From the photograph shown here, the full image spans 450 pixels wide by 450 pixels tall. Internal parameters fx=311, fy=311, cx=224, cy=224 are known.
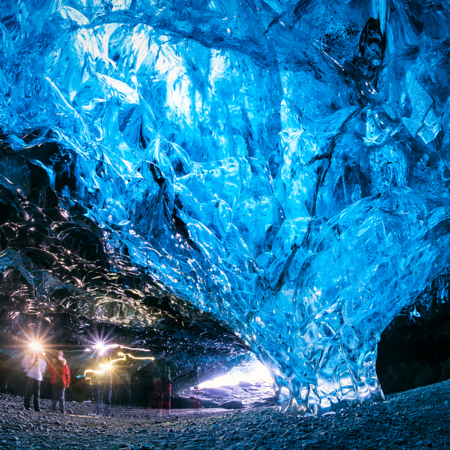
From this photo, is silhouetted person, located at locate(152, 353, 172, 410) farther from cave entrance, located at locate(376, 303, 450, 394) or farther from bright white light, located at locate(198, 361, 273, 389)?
cave entrance, located at locate(376, 303, 450, 394)

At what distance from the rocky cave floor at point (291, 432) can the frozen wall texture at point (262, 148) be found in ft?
1.63

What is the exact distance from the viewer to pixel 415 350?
5855 millimetres

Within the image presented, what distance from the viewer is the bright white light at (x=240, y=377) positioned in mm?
13289

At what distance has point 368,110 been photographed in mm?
2654

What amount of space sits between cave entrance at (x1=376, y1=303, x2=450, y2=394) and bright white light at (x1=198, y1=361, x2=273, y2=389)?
7802mm

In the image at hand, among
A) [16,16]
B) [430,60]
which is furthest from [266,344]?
[16,16]

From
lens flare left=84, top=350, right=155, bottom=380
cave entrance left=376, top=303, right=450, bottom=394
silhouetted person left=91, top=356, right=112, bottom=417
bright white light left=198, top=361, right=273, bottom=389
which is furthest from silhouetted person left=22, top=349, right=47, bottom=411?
bright white light left=198, top=361, right=273, bottom=389

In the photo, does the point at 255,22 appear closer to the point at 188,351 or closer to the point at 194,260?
the point at 194,260

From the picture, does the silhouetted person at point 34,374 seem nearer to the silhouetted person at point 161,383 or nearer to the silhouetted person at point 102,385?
the silhouetted person at point 102,385

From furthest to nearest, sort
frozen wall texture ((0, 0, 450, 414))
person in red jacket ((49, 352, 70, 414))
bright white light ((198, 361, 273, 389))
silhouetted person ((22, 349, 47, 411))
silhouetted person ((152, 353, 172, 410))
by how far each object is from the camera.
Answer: bright white light ((198, 361, 273, 389))
silhouetted person ((152, 353, 172, 410))
person in red jacket ((49, 352, 70, 414))
silhouetted person ((22, 349, 47, 411))
frozen wall texture ((0, 0, 450, 414))

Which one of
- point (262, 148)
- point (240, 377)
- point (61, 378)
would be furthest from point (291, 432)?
point (240, 377)

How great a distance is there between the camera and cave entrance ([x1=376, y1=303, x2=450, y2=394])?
554 centimetres

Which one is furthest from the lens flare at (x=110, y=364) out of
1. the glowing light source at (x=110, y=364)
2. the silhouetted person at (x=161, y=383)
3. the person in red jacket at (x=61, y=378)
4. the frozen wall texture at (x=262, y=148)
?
the frozen wall texture at (x=262, y=148)

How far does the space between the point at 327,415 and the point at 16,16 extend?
428 cm
